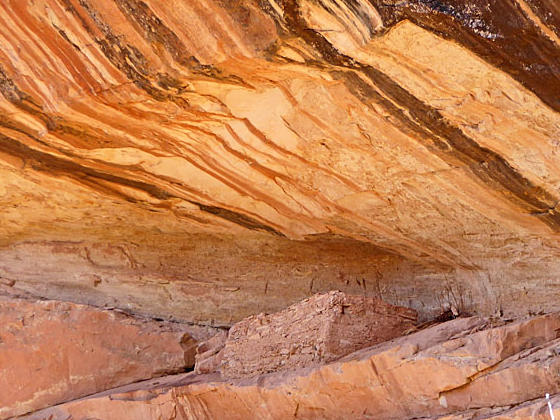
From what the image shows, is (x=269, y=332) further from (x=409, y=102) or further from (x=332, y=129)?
(x=409, y=102)

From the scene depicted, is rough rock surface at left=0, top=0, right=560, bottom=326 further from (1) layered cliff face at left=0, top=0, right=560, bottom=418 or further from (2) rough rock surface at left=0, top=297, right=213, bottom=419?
(2) rough rock surface at left=0, top=297, right=213, bottom=419

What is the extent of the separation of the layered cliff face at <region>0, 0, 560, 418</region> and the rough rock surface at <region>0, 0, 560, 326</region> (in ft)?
0.05

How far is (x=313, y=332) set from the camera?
4773 millimetres

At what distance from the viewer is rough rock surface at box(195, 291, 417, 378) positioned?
471cm

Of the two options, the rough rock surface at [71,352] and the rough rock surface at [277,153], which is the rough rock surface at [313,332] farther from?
the rough rock surface at [71,352]

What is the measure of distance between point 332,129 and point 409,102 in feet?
1.95

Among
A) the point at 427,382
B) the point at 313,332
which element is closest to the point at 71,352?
the point at 313,332

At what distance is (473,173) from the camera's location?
5.00m

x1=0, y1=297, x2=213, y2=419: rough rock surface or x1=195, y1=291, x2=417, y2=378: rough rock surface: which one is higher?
x1=195, y1=291, x2=417, y2=378: rough rock surface

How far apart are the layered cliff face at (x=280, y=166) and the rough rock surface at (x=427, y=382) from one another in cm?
2

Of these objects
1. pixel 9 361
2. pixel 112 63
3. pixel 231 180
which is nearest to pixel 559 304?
A: pixel 231 180

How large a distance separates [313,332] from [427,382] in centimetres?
90

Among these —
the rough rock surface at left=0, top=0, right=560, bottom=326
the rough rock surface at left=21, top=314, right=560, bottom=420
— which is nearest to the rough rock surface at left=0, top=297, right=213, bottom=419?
the rough rock surface at left=0, top=0, right=560, bottom=326

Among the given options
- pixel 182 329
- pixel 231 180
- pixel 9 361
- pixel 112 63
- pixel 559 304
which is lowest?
pixel 9 361
